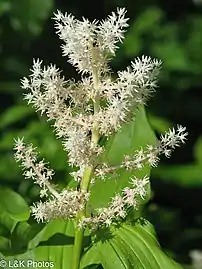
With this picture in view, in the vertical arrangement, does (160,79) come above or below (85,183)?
above

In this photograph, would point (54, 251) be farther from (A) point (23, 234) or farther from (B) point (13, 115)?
(B) point (13, 115)

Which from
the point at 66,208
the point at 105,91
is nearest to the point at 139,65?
the point at 105,91

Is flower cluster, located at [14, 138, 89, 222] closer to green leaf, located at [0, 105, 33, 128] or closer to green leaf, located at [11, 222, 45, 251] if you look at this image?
green leaf, located at [11, 222, 45, 251]

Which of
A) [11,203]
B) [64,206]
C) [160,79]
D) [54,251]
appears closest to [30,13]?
[160,79]

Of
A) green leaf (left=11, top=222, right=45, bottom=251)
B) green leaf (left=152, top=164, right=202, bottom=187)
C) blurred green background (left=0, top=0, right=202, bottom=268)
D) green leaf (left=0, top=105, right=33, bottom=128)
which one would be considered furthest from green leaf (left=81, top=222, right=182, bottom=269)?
green leaf (left=152, top=164, right=202, bottom=187)

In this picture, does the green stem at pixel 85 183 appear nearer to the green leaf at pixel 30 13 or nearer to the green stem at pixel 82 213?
the green stem at pixel 82 213

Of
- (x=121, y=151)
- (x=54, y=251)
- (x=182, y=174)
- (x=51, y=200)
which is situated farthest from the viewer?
(x=182, y=174)
